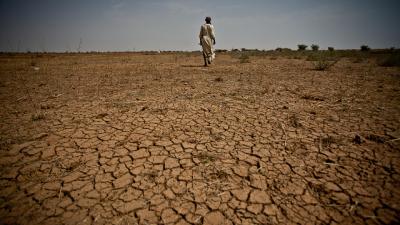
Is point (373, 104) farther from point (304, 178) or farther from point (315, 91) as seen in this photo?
point (304, 178)

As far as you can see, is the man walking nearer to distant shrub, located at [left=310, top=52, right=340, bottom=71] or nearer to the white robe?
the white robe

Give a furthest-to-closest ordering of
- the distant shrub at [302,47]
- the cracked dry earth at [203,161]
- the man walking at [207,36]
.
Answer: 1. the distant shrub at [302,47]
2. the man walking at [207,36]
3. the cracked dry earth at [203,161]

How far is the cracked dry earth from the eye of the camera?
1.56 metres

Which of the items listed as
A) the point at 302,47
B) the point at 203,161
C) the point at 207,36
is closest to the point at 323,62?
the point at 207,36

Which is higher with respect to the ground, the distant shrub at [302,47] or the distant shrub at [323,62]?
the distant shrub at [302,47]

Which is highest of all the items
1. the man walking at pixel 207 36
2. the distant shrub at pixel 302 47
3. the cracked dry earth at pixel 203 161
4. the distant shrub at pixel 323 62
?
→ the distant shrub at pixel 302 47

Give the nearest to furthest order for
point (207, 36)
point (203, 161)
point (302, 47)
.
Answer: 1. point (203, 161)
2. point (207, 36)
3. point (302, 47)

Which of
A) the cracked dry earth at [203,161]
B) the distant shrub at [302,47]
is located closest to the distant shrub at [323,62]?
the cracked dry earth at [203,161]

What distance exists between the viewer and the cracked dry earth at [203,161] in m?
1.56

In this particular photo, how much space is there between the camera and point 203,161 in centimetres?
209

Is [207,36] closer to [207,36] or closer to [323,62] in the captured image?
[207,36]

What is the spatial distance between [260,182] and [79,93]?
13.8 feet

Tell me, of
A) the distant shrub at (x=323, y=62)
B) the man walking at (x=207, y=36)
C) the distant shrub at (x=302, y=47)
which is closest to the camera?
the distant shrub at (x=323, y=62)

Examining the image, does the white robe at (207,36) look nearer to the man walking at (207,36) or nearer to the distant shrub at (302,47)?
the man walking at (207,36)
